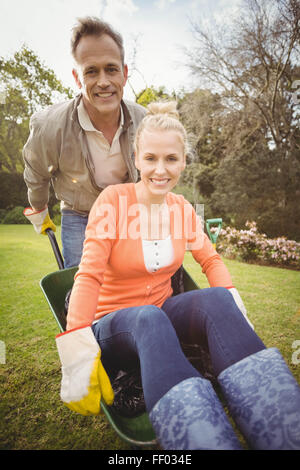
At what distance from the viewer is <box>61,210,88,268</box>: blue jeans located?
7.00ft

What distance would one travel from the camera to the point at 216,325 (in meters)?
1.12

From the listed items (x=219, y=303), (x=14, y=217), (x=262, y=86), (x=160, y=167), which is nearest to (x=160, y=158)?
(x=160, y=167)

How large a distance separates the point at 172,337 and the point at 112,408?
363 mm

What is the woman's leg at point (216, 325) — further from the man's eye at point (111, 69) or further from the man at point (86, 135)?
the man's eye at point (111, 69)

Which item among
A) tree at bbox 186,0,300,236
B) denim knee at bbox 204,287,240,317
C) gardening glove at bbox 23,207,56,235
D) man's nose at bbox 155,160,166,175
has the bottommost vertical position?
denim knee at bbox 204,287,240,317

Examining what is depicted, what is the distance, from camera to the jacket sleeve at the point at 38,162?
1.87 metres

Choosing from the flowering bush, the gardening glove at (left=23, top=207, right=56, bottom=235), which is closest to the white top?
the gardening glove at (left=23, top=207, right=56, bottom=235)

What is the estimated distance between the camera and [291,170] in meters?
6.80

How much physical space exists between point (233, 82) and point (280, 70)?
1.31 metres

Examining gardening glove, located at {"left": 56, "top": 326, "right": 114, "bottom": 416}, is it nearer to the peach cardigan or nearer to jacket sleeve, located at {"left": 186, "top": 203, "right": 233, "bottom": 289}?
the peach cardigan

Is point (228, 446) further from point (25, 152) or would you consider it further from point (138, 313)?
point (25, 152)

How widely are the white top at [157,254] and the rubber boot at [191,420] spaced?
1.90 ft

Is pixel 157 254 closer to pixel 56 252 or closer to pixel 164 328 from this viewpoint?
pixel 164 328

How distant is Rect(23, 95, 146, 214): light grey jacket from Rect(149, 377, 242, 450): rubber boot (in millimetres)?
1445
